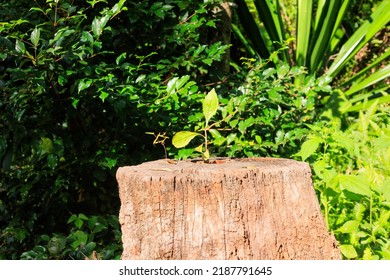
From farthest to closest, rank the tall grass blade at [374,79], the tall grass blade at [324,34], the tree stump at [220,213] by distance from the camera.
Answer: the tall grass blade at [374,79], the tall grass blade at [324,34], the tree stump at [220,213]

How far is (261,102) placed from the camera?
3635 millimetres

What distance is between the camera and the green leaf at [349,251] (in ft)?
9.14

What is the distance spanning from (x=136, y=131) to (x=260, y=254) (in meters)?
1.43

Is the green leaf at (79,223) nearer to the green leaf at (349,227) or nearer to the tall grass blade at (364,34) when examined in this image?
the green leaf at (349,227)

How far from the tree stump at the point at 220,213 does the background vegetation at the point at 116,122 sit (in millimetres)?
478

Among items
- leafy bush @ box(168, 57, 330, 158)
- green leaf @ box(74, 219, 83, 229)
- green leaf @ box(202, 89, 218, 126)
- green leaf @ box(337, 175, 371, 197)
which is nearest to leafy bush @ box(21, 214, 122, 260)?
green leaf @ box(74, 219, 83, 229)

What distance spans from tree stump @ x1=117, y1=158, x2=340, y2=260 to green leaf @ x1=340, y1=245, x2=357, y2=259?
370 mm

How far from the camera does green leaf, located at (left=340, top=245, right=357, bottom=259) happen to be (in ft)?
9.14

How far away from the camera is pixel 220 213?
2338 mm

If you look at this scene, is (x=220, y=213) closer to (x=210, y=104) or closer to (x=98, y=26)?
(x=210, y=104)

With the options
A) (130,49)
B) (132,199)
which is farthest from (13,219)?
(132,199)

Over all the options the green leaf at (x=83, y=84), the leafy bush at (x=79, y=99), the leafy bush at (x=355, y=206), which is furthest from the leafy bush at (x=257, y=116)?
the green leaf at (x=83, y=84)

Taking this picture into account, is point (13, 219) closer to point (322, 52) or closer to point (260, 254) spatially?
point (260, 254)

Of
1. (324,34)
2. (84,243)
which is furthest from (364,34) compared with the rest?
(84,243)
